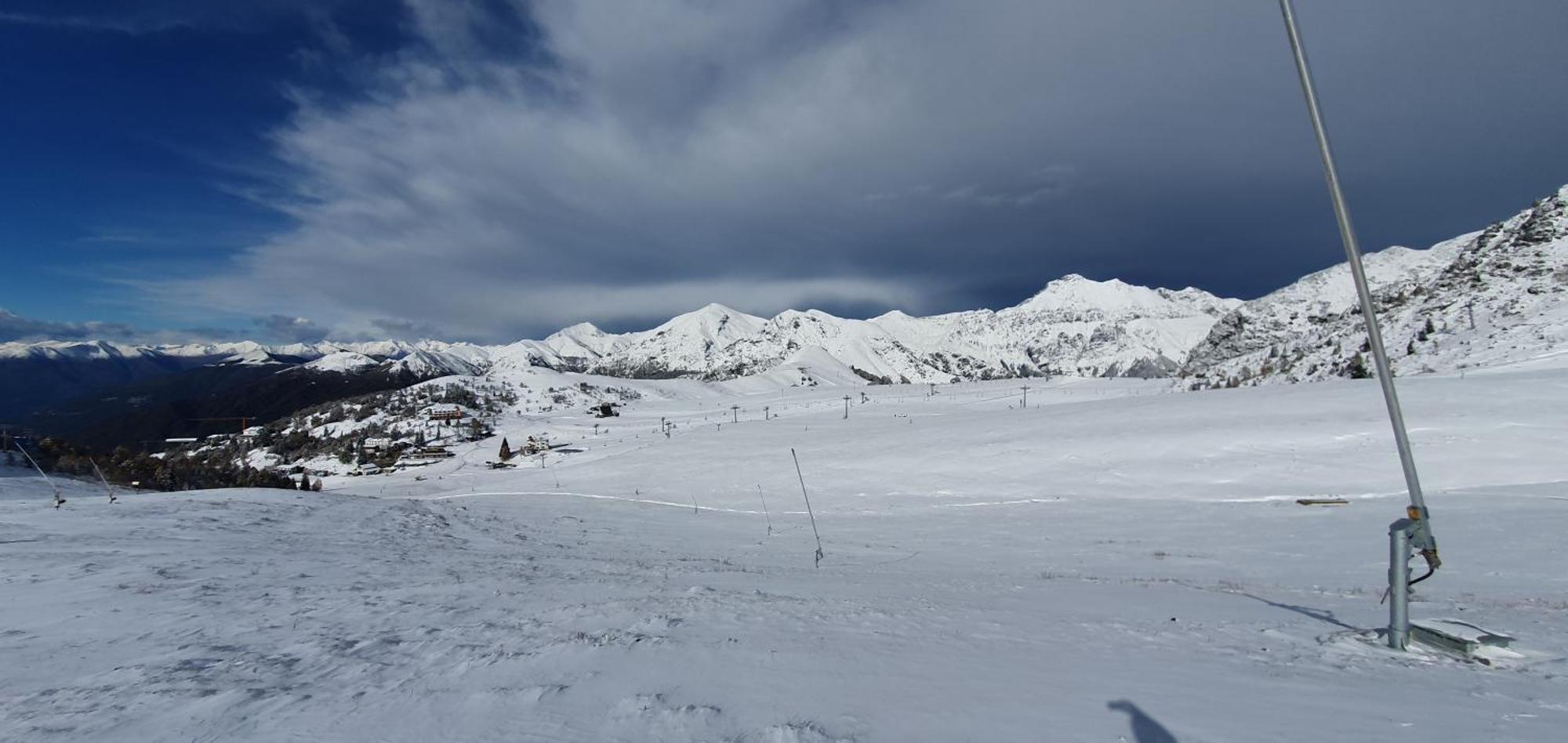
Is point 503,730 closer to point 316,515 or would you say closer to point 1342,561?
point 1342,561

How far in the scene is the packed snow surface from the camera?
513 centimetres

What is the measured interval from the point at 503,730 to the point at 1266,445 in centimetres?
3265

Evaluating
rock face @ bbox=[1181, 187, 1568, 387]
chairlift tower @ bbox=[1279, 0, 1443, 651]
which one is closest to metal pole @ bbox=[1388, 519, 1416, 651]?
chairlift tower @ bbox=[1279, 0, 1443, 651]

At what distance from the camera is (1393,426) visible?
636 cm

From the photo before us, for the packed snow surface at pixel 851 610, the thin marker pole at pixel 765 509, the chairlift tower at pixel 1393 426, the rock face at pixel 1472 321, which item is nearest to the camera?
the packed snow surface at pixel 851 610

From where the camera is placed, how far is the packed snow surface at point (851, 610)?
5.13m

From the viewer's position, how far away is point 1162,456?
2970 centimetres

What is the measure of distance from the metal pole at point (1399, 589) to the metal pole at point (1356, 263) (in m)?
0.15

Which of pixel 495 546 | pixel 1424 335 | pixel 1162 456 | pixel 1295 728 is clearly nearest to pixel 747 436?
pixel 1162 456

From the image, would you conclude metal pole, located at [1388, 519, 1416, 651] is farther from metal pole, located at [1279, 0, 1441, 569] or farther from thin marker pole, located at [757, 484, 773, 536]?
thin marker pole, located at [757, 484, 773, 536]

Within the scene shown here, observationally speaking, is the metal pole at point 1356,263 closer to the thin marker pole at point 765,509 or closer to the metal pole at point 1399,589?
the metal pole at point 1399,589

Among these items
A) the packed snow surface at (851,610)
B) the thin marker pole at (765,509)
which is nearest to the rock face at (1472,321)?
the packed snow surface at (851,610)

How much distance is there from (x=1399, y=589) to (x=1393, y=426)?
1608mm

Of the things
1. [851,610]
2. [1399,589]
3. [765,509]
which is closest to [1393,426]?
[1399,589]
